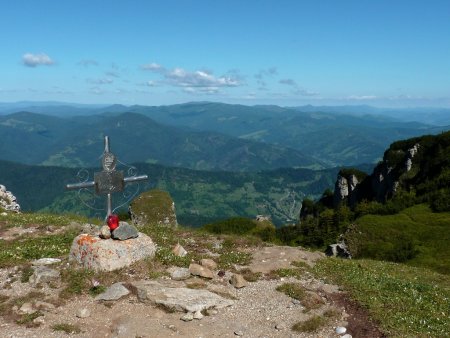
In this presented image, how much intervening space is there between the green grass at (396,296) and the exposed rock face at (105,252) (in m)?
8.80

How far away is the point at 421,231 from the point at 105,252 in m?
35.7

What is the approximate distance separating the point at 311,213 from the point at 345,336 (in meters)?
90.2

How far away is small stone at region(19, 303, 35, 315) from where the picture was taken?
46.6ft

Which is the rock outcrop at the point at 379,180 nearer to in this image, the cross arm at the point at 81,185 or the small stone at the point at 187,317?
the cross arm at the point at 81,185

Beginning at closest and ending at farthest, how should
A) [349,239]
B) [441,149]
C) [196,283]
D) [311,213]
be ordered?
[196,283] < [349,239] < [441,149] < [311,213]

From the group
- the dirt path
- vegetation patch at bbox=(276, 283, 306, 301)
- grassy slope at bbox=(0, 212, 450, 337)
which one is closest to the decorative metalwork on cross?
grassy slope at bbox=(0, 212, 450, 337)

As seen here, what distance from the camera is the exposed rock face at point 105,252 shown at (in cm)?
1734

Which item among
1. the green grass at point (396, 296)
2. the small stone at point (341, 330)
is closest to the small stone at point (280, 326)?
the small stone at point (341, 330)

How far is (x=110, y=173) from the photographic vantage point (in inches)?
747

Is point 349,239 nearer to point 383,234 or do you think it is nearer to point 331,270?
point 383,234

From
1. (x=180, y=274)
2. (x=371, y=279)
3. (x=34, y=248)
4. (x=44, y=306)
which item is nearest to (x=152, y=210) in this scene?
(x=34, y=248)

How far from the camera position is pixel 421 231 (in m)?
41.8

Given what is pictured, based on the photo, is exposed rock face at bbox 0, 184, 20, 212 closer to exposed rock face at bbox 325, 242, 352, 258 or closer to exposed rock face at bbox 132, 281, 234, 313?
exposed rock face at bbox 325, 242, 352, 258

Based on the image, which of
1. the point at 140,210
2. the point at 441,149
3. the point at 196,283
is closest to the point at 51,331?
the point at 196,283
